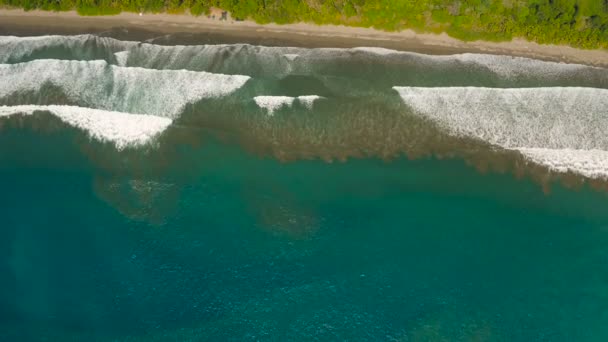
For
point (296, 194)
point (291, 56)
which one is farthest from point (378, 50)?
point (296, 194)

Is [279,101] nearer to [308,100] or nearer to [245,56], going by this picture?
[308,100]

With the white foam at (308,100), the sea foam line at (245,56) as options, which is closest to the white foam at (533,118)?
the sea foam line at (245,56)

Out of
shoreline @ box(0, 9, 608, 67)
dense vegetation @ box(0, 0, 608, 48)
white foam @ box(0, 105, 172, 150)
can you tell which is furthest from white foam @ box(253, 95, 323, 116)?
dense vegetation @ box(0, 0, 608, 48)

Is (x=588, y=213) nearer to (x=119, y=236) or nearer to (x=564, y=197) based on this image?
(x=564, y=197)

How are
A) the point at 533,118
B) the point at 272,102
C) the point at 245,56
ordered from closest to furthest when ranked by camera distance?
the point at 533,118 < the point at 272,102 < the point at 245,56

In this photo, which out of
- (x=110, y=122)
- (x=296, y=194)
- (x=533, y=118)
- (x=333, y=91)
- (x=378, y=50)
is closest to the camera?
(x=296, y=194)

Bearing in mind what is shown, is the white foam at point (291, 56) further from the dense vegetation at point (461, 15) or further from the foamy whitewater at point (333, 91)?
the dense vegetation at point (461, 15)
